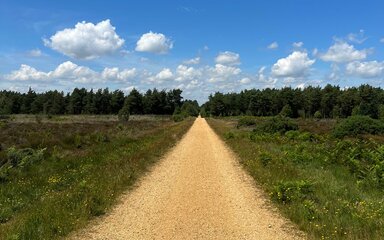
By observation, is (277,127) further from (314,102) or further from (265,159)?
(314,102)

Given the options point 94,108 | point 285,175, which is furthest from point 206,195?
point 94,108

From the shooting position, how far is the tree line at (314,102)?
100438 mm

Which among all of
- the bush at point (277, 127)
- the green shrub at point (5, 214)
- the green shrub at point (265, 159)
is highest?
the bush at point (277, 127)

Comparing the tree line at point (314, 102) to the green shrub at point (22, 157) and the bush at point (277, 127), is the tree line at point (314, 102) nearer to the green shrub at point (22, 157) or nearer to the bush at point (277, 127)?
the bush at point (277, 127)

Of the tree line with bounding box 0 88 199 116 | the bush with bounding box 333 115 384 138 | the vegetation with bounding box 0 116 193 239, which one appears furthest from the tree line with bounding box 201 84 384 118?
the vegetation with bounding box 0 116 193 239

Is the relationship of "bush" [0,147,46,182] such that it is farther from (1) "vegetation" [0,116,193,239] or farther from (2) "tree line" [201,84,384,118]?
(2) "tree line" [201,84,384,118]

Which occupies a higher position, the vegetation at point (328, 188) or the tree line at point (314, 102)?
the tree line at point (314, 102)

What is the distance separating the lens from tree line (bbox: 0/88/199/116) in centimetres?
11956

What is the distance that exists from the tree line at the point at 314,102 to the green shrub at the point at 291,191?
3177 inches

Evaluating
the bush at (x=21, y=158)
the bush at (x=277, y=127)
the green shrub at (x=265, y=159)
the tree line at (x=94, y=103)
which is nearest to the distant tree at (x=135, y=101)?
the tree line at (x=94, y=103)

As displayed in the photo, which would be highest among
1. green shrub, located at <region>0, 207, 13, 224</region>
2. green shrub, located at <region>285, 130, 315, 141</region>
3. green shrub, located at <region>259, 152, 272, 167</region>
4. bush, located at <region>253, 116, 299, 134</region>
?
bush, located at <region>253, 116, 299, 134</region>

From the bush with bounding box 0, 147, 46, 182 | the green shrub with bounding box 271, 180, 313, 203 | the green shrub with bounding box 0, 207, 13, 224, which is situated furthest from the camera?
the bush with bounding box 0, 147, 46, 182

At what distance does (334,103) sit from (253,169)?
9968 cm

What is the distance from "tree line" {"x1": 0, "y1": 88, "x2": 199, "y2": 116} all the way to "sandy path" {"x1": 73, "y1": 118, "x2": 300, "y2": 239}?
104 m
